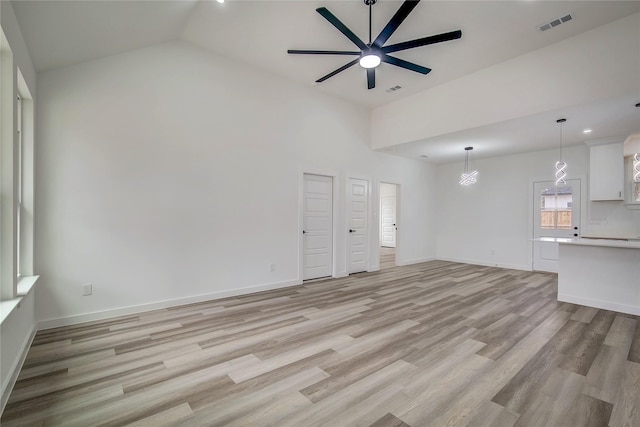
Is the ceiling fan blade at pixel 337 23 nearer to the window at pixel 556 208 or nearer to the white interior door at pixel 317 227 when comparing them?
the white interior door at pixel 317 227

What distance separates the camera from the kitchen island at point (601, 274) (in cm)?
398

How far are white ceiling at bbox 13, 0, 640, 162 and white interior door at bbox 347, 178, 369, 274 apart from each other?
92.8 inches

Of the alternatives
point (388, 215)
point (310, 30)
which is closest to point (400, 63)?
point (310, 30)

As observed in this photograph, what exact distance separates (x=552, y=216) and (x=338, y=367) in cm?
690

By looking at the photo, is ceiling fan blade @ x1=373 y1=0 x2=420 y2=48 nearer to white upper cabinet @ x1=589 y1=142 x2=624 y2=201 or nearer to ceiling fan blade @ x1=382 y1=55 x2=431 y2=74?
ceiling fan blade @ x1=382 y1=55 x2=431 y2=74

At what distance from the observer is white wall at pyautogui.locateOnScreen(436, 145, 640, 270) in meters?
6.04

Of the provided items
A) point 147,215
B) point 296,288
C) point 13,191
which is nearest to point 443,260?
point 296,288

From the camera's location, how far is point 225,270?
454cm

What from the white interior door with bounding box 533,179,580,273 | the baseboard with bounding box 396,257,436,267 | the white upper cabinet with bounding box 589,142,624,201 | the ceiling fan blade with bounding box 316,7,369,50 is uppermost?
the ceiling fan blade with bounding box 316,7,369,50

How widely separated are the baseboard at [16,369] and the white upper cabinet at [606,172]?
8.88 m

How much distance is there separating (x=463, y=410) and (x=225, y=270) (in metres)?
3.62

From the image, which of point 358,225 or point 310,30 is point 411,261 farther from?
point 310,30

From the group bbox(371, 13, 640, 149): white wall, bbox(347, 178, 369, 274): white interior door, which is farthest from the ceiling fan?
bbox(347, 178, 369, 274): white interior door

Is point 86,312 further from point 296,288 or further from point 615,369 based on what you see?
point 615,369
